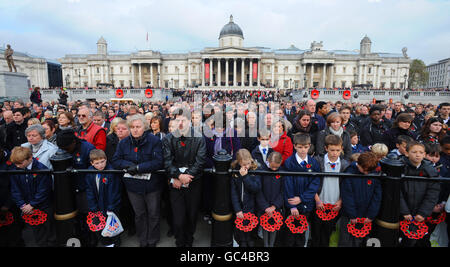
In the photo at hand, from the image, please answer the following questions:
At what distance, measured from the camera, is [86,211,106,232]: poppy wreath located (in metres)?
3.63

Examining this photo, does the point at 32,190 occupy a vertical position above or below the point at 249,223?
above

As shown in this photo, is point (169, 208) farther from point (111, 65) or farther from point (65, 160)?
point (111, 65)

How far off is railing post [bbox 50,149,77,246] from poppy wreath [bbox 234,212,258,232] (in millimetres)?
2427

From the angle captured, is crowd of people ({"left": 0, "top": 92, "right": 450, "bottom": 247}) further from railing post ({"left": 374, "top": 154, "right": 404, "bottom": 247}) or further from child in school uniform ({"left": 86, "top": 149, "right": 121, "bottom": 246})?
railing post ({"left": 374, "top": 154, "right": 404, "bottom": 247})

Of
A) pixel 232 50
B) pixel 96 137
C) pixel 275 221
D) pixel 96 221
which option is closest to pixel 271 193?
pixel 275 221

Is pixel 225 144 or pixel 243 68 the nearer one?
pixel 225 144

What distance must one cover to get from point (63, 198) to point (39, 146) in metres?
1.84

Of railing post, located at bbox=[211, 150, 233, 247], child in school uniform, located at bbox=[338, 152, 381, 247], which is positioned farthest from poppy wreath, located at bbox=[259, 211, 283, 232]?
child in school uniform, located at bbox=[338, 152, 381, 247]

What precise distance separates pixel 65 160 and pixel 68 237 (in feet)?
3.90

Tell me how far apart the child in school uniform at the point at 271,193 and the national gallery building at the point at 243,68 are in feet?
227

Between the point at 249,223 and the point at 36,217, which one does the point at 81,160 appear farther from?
the point at 249,223

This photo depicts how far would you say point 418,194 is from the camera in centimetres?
348
